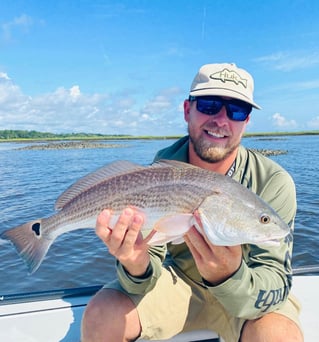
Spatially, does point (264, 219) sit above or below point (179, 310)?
above

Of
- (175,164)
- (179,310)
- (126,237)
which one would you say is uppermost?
(175,164)

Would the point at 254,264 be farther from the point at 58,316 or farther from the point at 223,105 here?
the point at 58,316

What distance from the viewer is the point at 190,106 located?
123 inches

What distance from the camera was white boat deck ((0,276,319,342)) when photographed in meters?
2.86

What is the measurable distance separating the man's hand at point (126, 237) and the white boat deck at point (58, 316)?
0.85m

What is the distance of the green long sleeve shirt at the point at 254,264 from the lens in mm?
2213

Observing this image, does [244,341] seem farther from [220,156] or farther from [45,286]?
[45,286]

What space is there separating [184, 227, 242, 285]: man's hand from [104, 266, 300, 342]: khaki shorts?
1.75 ft

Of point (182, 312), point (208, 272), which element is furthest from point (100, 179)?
point (182, 312)

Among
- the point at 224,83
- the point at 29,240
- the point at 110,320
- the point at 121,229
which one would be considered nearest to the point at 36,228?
the point at 29,240

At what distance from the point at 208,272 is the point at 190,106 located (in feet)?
4.94

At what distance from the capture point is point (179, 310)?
273cm

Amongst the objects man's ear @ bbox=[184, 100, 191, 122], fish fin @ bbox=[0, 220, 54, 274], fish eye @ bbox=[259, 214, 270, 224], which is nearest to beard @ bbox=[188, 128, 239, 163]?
man's ear @ bbox=[184, 100, 191, 122]

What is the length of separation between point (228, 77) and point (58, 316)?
8.34 feet
